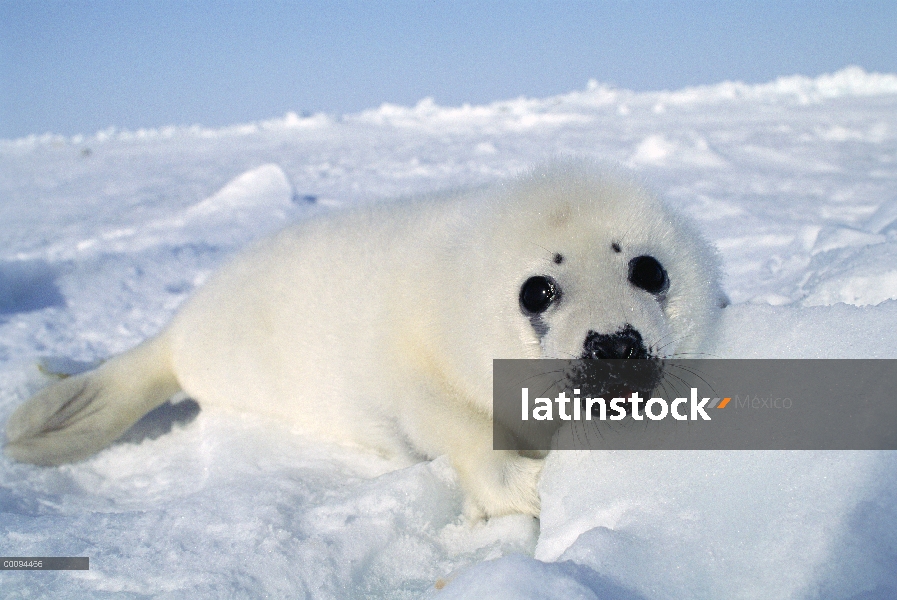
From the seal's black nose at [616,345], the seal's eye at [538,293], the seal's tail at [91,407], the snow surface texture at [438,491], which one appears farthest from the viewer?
the seal's tail at [91,407]

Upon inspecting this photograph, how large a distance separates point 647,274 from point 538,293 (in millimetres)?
240

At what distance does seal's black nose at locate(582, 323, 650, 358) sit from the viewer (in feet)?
4.60

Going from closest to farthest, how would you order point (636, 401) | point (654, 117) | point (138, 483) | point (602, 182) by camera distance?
1. point (636, 401)
2. point (602, 182)
3. point (138, 483)
4. point (654, 117)

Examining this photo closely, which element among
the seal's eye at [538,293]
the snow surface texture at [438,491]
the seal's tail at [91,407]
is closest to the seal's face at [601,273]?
the seal's eye at [538,293]

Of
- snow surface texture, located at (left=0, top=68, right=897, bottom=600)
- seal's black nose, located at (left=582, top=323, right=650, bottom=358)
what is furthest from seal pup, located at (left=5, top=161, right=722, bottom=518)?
snow surface texture, located at (left=0, top=68, right=897, bottom=600)

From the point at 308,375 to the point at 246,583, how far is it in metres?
0.90

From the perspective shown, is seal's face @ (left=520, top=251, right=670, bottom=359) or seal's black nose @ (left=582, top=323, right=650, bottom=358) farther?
seal's face @ (left=520, top=251, right=670, bottom=359)

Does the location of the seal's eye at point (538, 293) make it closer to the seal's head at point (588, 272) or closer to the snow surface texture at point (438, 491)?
the seal's head at point (588, 272)

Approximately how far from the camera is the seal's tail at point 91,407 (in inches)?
87.5

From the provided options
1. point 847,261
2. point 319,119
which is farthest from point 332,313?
point 319,119

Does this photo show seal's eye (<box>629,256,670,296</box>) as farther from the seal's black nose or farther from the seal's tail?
the seal's tail

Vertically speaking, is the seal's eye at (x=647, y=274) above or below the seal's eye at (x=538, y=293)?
above

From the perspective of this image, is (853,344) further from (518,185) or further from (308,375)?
(308,375)

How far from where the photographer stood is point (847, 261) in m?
2.27
